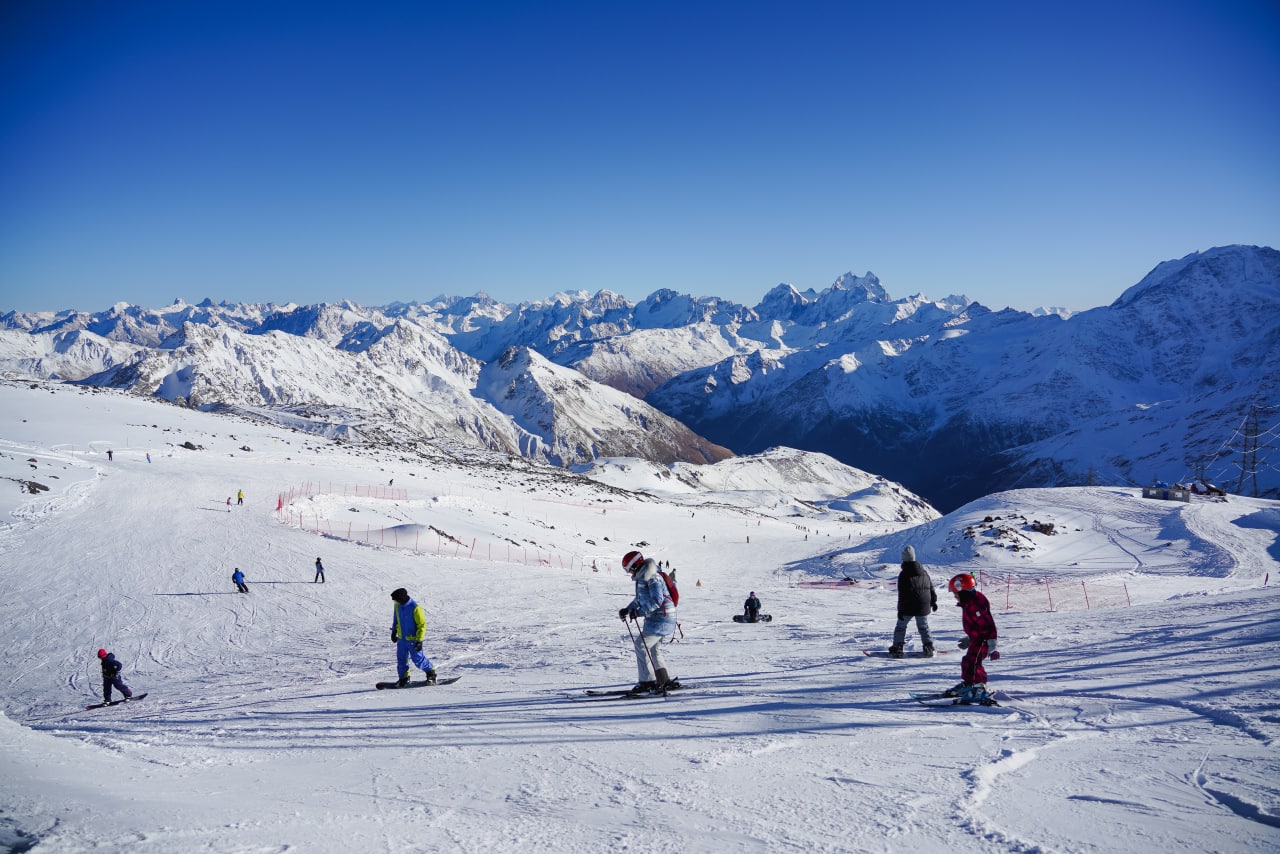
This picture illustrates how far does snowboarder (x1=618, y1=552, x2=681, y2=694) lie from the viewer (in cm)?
1067

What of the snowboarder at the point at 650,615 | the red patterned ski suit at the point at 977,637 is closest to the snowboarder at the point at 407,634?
the snowboarder at the point at 650,615

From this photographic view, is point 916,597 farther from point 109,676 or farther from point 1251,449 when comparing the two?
point 1251,449

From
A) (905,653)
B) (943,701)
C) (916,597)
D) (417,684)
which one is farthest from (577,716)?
(905,653)

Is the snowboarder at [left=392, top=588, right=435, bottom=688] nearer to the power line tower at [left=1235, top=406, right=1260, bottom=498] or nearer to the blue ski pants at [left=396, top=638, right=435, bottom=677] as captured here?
the blue ski pants at [left=396, top=638, right=435, bottom=677]

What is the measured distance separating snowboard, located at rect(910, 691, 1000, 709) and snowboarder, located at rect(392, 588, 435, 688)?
862 cm

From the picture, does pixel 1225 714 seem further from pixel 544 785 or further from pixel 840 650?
pixel 544 785

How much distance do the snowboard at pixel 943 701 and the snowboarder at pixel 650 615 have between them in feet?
12.4

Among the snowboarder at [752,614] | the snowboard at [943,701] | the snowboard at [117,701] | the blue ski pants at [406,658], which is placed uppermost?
the blue ski pants at [406,658]

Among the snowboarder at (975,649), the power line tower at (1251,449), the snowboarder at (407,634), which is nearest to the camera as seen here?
the snowboarder at (975,649)

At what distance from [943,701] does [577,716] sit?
211 inches

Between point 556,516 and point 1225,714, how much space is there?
55277mm

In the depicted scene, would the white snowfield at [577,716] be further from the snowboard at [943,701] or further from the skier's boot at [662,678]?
the skier's boot at [662,678]

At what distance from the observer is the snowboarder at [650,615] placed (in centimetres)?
1067

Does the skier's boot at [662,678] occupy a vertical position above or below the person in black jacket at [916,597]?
below
